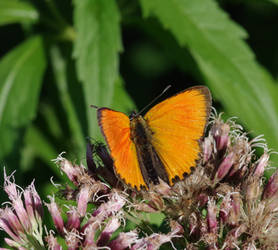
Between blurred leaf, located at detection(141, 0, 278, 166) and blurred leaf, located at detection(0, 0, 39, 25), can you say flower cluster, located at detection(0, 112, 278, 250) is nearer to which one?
blurred leaf, located at detection(141, 0, 278, 166)

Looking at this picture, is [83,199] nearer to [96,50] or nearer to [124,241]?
[124,241]

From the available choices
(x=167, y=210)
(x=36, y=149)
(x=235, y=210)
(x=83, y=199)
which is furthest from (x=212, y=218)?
(x=36, y=149)

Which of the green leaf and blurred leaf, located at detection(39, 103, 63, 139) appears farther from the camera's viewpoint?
blurred leaf, located at detection(39, 103, 63, 139)

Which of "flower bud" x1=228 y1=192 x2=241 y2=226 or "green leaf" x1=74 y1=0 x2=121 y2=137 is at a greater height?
"green leaf" x1=74 y1=0 x2=121 y2=137

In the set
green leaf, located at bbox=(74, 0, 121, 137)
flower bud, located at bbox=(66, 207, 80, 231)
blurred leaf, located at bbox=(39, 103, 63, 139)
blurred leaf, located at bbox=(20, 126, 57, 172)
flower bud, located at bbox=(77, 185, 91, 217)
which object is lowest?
blurred leaf, located at bbox=(20, 126, 57, 172)

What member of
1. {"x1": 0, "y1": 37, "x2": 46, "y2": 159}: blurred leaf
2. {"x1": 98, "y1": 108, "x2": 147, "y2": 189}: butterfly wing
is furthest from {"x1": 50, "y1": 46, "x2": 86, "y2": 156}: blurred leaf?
{"x1": 98, "y1": 108, "x2": 147, "y2": 189}: butterfly wing

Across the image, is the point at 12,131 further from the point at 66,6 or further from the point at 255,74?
the point at 255,74

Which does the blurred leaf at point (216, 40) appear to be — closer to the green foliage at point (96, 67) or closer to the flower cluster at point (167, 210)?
the green foliage at point (96, 67)

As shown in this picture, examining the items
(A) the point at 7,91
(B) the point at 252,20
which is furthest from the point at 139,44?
(A) the point at 7,91

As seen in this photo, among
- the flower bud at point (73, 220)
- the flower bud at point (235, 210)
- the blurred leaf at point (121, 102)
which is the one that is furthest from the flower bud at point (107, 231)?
the blurred leaf at point (121, 102)
